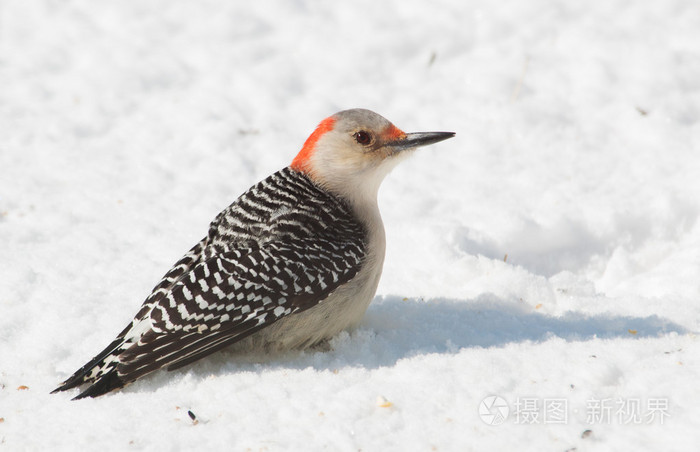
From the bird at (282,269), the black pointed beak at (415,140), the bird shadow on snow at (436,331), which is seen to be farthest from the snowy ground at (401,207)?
the black pointed beak at (415,140)

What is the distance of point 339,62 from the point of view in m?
8.46

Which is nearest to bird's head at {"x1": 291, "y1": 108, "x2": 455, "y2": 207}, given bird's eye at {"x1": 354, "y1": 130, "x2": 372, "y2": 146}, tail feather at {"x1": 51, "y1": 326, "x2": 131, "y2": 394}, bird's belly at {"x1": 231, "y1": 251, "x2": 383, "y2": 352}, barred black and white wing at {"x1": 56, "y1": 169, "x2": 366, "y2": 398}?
bird's eye at {"x1": 354, "y1": 130, "x2": 372, "y2": 146}

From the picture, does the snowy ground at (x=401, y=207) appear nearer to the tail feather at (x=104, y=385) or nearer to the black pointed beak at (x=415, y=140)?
the tail feather at (x=104, y=385)

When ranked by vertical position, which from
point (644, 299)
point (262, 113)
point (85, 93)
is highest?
point (85, 93)

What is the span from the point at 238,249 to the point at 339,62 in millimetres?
4452

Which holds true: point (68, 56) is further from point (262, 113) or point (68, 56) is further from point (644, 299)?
point (644, 299)

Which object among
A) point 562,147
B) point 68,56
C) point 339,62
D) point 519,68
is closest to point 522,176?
point 562,147

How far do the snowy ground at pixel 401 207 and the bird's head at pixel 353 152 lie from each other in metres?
0.86

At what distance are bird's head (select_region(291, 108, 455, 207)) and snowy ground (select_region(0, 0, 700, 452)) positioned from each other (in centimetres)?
86

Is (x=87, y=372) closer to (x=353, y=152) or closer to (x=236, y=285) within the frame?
(x=236, y=285)

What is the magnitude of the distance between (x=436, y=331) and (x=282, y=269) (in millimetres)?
1082

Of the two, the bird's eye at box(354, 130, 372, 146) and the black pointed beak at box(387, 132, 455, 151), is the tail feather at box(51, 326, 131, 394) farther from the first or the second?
the black pointed beak at box(387, 132, 455, 151)

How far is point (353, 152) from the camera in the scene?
16.4 feet

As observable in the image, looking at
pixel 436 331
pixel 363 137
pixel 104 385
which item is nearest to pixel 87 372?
pixel 104 385
